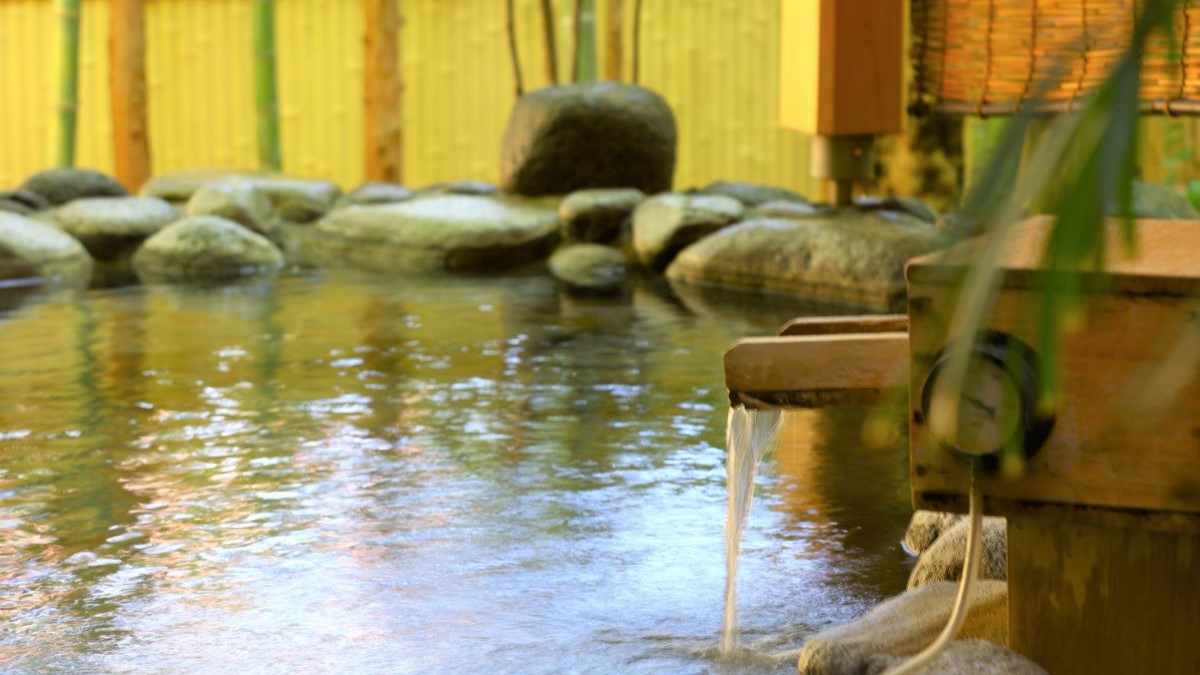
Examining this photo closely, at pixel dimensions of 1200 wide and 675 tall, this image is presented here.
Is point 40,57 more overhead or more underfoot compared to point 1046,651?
more overhead

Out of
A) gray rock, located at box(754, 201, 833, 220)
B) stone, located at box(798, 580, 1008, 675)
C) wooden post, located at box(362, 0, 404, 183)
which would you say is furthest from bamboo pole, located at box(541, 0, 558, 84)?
stone, located at box(798, 580, 1008, 675)

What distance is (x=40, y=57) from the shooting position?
35.1ft

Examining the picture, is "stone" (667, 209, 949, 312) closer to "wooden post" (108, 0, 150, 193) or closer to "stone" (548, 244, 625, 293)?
"stone" (548, 244, 625, 293)

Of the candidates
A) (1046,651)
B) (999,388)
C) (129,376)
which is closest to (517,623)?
(1046,651)

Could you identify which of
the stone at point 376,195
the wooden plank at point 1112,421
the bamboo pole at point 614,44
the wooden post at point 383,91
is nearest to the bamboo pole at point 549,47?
the bamboo pole at point 614,44

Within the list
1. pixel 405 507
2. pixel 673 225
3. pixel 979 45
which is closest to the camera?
pixel 405 507

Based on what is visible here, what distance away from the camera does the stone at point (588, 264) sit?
302 inches

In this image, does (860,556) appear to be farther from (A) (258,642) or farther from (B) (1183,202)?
(B) (1183,202)

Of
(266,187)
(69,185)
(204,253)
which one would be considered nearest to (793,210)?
(204,253)

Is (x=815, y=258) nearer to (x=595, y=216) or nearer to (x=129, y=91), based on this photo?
(x=595, y=216)

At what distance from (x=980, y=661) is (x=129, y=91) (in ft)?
27.7

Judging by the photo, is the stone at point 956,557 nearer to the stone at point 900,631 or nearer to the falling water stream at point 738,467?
the stone at point 900,631

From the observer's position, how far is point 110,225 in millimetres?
8320

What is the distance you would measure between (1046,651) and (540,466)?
6.31ft
